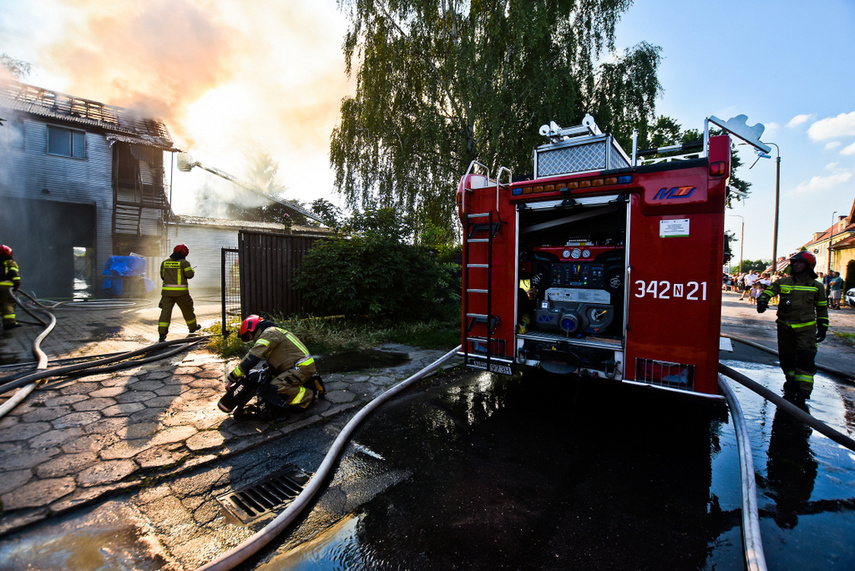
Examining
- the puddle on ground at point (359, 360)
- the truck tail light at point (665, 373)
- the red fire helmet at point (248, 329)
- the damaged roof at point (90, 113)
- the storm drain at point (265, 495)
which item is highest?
the damaged roof at point (90, 113)

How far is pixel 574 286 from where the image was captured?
15.0ft

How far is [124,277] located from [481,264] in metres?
17.7

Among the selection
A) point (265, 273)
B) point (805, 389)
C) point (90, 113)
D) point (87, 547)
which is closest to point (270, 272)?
point (265, 273)

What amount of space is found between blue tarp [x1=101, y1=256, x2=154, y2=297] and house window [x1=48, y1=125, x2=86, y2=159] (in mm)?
5256

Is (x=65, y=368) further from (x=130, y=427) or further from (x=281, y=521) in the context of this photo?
(x=281, y=521)

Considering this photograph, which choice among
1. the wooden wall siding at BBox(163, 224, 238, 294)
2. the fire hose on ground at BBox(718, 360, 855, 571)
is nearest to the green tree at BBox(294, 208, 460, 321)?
the fire hose on ground at BBox(718, 360, 855, 571)

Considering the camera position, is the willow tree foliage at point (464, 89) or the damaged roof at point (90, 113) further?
the damaged roof at point (90, 113)

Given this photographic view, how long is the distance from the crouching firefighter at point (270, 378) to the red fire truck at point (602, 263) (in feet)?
5.98

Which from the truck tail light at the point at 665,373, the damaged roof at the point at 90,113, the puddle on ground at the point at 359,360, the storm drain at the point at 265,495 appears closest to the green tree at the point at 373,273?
the puddle on ground at the point at 359,360

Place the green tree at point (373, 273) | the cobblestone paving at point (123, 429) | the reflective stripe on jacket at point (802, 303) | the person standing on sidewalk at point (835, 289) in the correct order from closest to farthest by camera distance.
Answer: the cobblestone paving at point (123, 429), the reflective stripe on jacket at point (802, 303), the green tree at point (373, 273), the person standing on sidewalk at point (835, 289)

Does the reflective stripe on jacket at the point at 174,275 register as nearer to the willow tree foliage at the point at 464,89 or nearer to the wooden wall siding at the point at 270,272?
the wooden wall siding at the point at 270,272

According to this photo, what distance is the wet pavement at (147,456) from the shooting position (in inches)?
89.5

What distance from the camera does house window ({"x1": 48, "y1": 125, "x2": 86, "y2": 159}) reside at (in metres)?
16.8

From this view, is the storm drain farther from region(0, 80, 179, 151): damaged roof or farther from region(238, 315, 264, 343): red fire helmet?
region(0, 80, 179, 151): damaged roof
